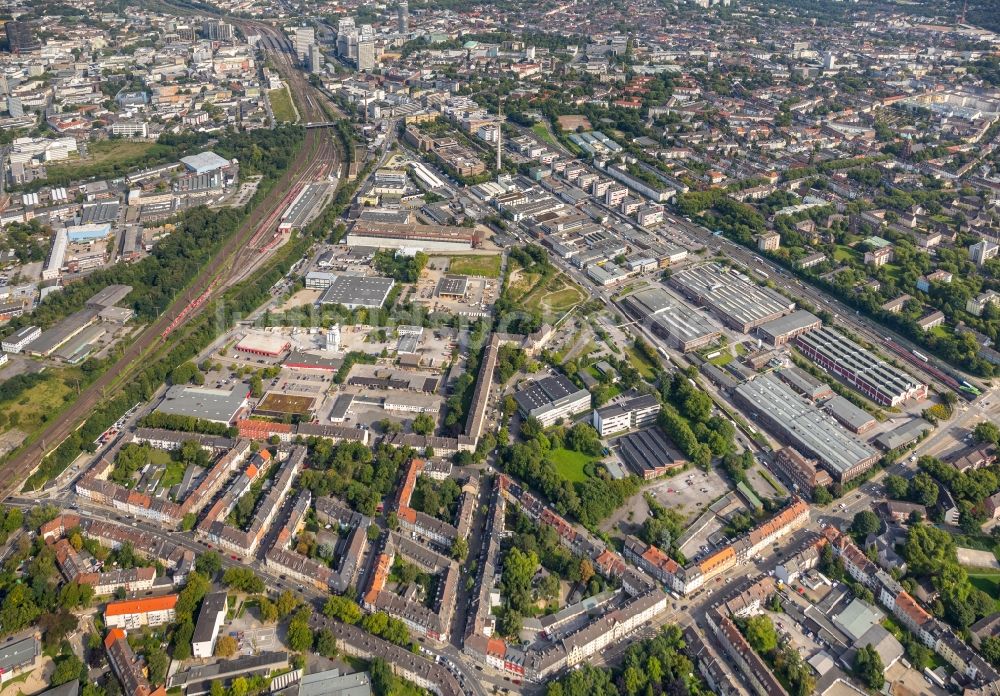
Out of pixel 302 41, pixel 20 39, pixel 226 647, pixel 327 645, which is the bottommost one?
pixel 302 41

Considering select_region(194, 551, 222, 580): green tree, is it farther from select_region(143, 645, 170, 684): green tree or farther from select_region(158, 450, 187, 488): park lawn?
select_region(158, 450, 187, 488): park lawn

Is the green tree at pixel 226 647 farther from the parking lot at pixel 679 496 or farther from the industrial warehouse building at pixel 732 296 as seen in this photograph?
the industrial warehouse building at pixel 732 296

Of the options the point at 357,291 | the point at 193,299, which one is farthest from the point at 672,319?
the point at 193,299

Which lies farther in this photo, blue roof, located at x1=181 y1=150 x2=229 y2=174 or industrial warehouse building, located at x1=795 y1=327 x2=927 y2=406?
blue roof, located at x1=181 y1=150 x2=229 y2=174

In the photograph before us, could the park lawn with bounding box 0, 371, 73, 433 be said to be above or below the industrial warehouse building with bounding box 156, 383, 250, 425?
below

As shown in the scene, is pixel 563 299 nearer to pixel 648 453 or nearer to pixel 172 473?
pixel 648 453

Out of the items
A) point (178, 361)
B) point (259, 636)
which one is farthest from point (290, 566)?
point (178, 361)

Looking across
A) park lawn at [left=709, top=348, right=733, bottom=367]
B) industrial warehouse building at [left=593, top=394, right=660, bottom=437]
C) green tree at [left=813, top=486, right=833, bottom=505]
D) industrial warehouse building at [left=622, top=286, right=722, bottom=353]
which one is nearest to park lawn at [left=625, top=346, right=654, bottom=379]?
industrial warehouse building at [left=622, top=286, right=722, bottom=353]
